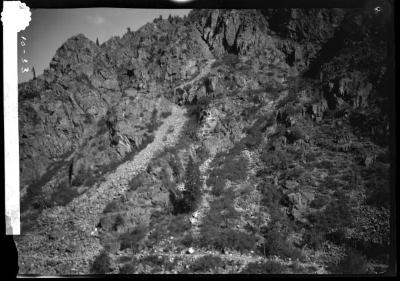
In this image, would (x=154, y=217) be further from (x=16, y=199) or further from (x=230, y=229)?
(x=16, y=199)

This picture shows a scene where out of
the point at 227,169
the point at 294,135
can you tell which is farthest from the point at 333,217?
the point at 294,135

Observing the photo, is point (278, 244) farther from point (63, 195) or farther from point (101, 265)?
point (63, 195)

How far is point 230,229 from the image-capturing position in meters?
13.6

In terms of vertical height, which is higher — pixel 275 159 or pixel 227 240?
pixel 275 159

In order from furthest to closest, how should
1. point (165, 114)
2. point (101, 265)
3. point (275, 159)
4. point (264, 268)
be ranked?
point (165, 114), point (275, 159), point (101, 265), point (264, 268)

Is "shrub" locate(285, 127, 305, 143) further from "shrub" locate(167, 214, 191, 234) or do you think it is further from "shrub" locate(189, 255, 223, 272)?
"shrub" locate(189, 255, 223, 272)

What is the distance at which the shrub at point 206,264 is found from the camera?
37.9ft

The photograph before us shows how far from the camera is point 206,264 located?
38.2 ft

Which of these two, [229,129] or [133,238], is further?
[229,129]

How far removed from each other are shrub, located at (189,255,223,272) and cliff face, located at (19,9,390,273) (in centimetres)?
50

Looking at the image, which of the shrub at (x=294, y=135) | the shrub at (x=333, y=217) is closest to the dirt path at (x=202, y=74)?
the shrub at (x=294, y=135)

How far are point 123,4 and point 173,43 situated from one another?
60.5ft

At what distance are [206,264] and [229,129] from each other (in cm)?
1041

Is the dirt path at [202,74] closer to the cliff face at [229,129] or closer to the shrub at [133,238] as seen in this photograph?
Result: the cliff face at [229,129]
